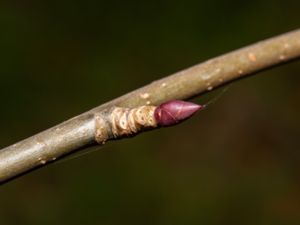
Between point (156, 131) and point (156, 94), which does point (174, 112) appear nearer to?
point (156, 94)

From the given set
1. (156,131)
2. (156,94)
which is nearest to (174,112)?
(156,94)

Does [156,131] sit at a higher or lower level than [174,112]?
higher

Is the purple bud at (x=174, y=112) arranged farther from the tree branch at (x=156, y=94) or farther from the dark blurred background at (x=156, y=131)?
the dark blurred background at (x=156, y=131)

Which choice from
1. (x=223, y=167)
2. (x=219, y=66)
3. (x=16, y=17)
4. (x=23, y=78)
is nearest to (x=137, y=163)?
(x=223, y=167)

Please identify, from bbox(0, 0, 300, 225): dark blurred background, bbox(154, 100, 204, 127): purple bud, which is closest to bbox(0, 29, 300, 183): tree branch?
bbox(154, 100, 204, 127): purple bud

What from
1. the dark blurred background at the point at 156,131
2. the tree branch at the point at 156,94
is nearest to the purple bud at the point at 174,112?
the tree branch at the point at 156,94

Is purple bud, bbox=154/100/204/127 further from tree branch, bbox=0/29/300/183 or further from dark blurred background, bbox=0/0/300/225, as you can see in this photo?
dark blurred background, bbox=0/0/300/225
